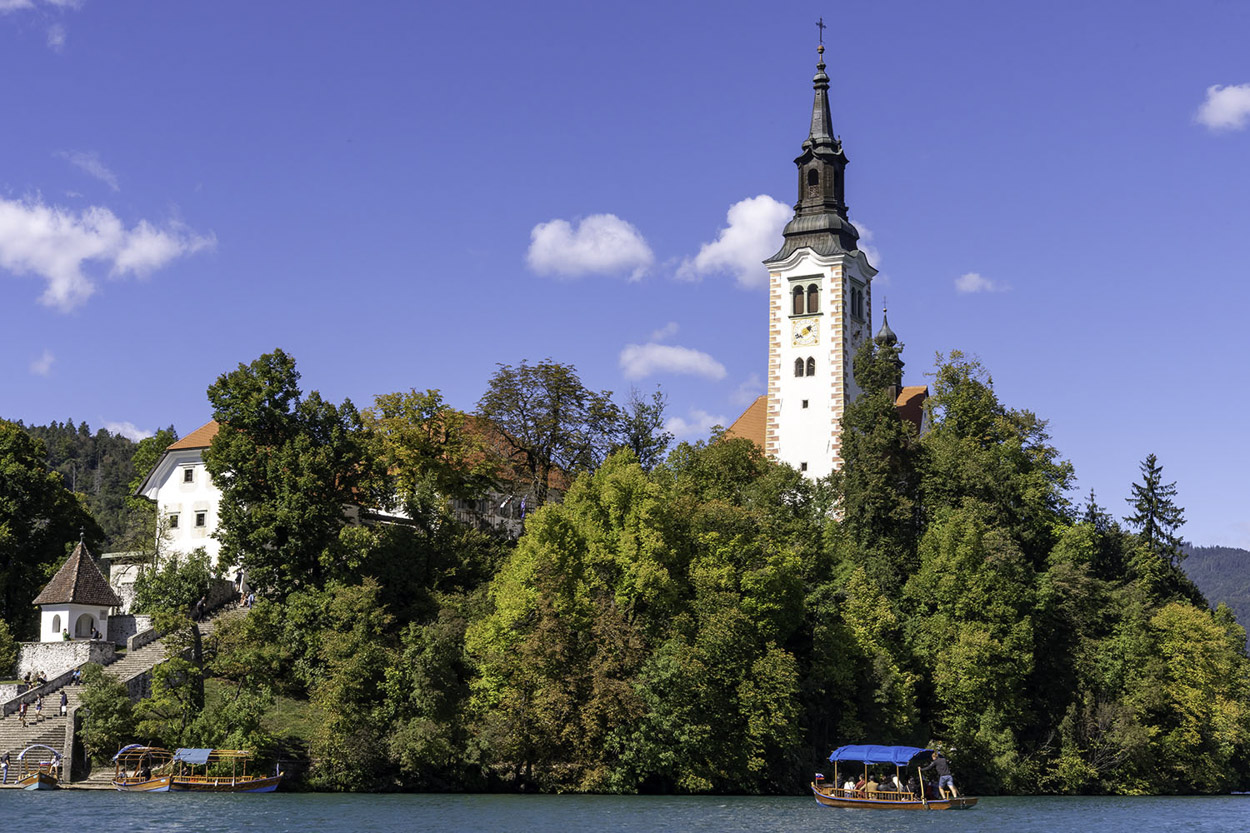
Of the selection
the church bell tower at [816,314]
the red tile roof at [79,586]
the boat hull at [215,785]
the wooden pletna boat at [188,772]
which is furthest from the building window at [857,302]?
the boat hull at [215,785]

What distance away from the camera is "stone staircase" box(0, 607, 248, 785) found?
52781 mm

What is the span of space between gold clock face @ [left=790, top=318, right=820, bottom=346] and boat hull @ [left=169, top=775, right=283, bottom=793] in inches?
1508

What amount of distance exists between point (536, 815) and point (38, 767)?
20681 mm

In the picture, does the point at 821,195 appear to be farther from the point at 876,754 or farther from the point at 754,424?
the point at 876,754

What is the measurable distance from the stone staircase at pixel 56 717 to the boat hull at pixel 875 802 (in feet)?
85.3

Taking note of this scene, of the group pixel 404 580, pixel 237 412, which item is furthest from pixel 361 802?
pixel 237 412

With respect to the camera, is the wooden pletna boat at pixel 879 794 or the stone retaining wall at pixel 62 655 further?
the stone retaining wall at pixel 62 655

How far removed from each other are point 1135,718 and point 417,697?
3253 cm

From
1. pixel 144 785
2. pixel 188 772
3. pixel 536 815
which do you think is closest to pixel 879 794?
pixel 536 815

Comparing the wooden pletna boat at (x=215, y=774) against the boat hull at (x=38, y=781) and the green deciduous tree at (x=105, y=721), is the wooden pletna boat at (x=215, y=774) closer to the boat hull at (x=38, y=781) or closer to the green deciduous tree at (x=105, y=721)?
the green deciduous tree at (x=105, y=721)

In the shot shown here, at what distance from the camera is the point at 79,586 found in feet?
A: 202

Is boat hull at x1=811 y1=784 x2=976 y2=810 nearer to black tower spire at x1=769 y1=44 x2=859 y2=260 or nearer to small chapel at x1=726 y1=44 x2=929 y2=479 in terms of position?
small chapel at x1=726 y1=44 x2=929 y2=479

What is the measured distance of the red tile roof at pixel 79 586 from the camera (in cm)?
6122

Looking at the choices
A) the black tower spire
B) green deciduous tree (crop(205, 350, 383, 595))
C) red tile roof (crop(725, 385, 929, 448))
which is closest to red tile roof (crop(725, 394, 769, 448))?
red tile roof (crop(725, 385, 929, 448))
